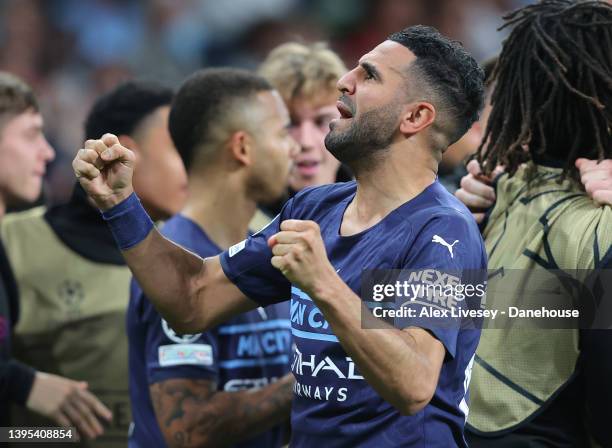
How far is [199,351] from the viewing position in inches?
144

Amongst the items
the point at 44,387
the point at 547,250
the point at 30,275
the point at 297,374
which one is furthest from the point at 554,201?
the point at 30,275

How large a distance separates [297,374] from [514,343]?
72 cm

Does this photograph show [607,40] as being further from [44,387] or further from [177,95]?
[44,387]

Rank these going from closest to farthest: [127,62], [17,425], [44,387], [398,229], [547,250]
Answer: [398,229] < [547,250] < [44,387] < [17,425] < [127,62]

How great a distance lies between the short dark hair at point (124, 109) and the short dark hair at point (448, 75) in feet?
7.44

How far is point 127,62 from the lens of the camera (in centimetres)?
973

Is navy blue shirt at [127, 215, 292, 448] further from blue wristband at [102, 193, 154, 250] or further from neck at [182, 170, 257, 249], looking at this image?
blue wristband at [102, 193, 154, 250]

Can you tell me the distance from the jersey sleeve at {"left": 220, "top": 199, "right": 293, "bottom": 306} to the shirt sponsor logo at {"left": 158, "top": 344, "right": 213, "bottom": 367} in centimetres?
64

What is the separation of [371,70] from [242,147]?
133 cm

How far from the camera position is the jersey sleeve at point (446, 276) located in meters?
2.49

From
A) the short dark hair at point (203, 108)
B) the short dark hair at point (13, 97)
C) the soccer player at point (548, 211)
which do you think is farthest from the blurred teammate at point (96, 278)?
the soccer player at point (548, 211)

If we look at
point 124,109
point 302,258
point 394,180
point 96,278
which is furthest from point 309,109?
point 302,258

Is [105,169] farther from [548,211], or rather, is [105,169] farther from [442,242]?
[548,211]

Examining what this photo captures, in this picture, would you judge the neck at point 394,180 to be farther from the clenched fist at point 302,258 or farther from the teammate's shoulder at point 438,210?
the clenched fist at point 302,258
